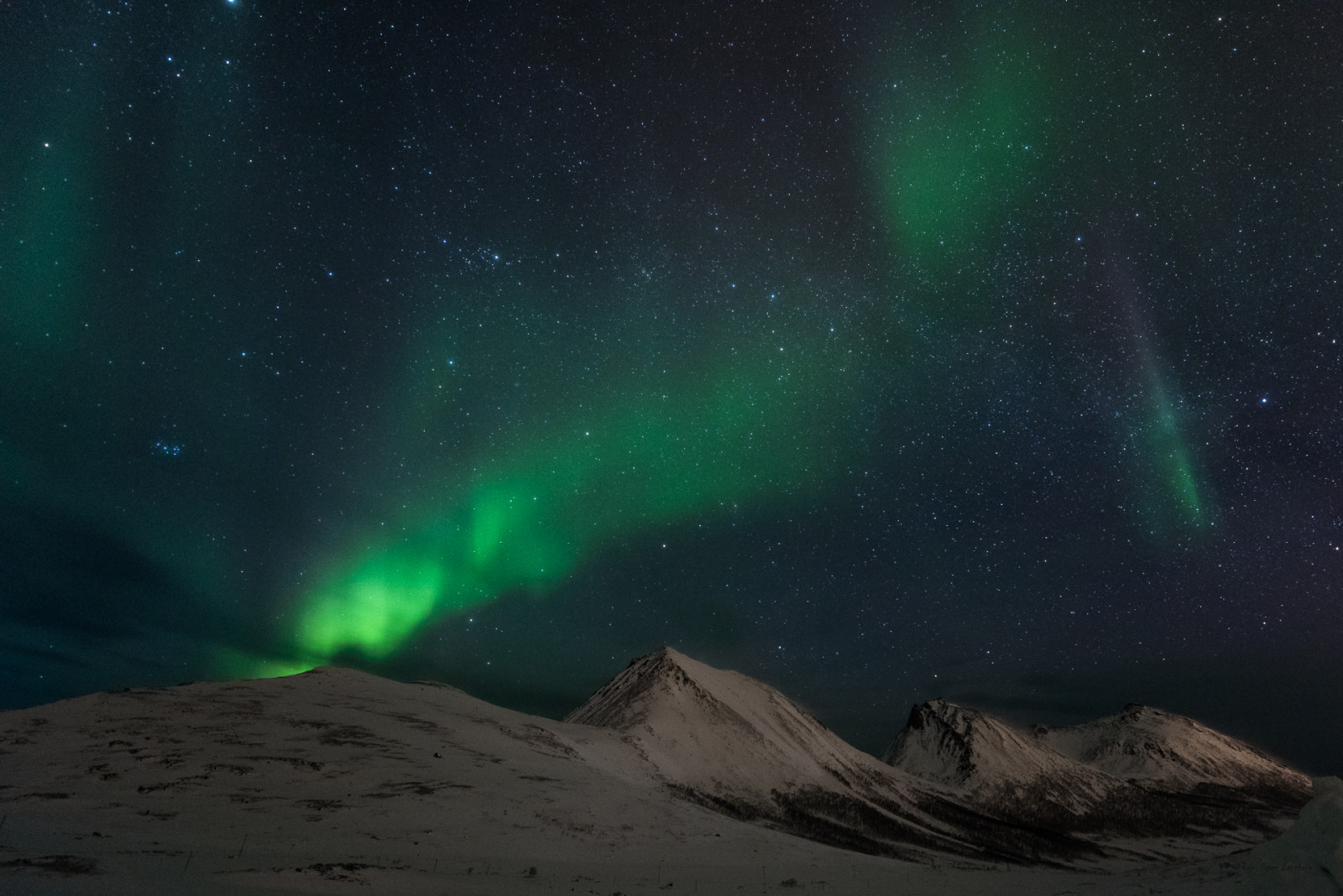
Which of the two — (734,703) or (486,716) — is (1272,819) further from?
(486,716)

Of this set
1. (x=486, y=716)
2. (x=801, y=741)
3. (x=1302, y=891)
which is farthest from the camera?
(x=801, y=741)

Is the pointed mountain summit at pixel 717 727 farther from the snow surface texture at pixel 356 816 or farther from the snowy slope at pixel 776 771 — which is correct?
the snow surface texture at pixel 356 816

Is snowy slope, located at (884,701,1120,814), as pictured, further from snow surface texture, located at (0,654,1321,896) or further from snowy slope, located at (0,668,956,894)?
snowy slope, located at (0,668,956,894)

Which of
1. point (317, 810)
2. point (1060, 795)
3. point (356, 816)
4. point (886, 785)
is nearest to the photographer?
point (356, 816)

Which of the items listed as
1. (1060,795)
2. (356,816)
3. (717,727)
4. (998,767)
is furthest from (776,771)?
(998,767)

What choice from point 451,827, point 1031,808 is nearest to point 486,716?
point 451,827

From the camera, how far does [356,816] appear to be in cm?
3659

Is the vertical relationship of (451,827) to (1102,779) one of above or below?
above

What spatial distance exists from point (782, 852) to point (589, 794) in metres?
16.0

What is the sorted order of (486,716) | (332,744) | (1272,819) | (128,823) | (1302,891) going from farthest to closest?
(1272,819) < (486,716) < (332,744) < (128,823) < (1302,891)

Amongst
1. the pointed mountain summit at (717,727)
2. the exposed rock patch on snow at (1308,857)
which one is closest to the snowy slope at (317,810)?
the exposed rock patch on snow at (1308,857)

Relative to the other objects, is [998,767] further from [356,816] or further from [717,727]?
[356,816]

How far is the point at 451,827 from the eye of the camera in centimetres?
3659

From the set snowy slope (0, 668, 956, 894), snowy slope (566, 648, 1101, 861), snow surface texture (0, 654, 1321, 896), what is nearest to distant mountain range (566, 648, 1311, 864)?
snowy slope (566, 648, 1101, 861)
